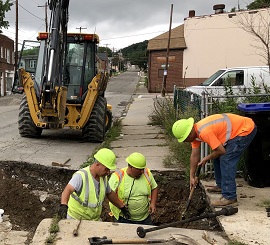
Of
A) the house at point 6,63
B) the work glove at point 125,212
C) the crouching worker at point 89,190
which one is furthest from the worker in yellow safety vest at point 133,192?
the house at point 6,63

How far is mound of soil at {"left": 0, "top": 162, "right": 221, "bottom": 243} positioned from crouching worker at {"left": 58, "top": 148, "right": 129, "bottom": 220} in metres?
1.26

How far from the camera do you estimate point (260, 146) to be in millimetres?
5586

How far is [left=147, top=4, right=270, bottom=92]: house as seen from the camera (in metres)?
32.6

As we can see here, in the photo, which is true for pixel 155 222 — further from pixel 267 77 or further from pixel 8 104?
pixel 8 104

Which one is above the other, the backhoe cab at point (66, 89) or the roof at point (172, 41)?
the roof at point (172, 41)

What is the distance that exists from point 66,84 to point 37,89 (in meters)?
0.83

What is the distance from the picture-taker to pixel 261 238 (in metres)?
4.05

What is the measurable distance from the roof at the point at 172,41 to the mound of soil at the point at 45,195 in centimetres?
2947

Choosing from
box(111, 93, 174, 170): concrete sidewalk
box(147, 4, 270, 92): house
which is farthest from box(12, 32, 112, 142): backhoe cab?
box(147, 4, 270, 92): house

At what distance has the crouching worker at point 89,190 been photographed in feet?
13.6

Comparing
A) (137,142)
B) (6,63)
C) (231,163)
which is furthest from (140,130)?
(6,63)

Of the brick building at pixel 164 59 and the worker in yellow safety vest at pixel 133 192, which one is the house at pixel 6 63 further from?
the worker in yellow safety vest at pixel 133 192

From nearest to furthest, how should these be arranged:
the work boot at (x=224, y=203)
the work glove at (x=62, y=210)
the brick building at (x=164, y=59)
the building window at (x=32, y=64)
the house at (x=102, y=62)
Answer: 1. the work glove at (x=62, y=210)
2. the work boot at (x=224, y=203)
3. the building window at (x=32, y=64)
4. the house at (x=102, y=62)
5. the brick building at (x=164, y=59)

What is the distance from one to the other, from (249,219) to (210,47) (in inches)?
1213
